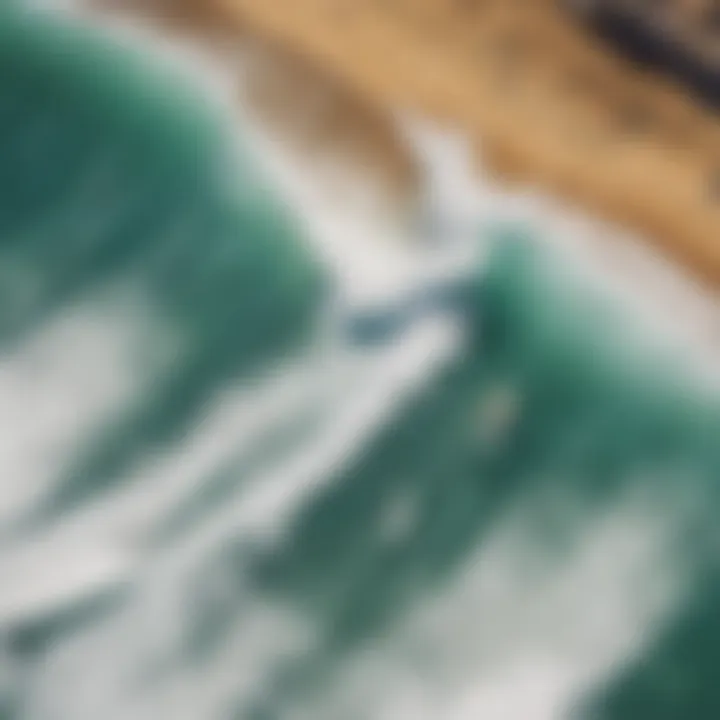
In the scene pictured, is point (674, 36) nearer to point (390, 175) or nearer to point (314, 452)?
point (390, 175)

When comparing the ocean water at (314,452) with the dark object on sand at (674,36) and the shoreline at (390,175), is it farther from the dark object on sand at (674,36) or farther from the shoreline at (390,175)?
the dark object on sand at (674,36)

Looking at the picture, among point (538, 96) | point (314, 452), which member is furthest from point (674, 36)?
point (314, 452)

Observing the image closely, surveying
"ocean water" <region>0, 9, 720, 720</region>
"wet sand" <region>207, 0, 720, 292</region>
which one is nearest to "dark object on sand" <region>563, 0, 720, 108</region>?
"wet sand" <region>207, 0, 720, 292</region>

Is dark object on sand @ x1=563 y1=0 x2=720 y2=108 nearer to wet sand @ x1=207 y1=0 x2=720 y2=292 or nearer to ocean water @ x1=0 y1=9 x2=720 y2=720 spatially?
wet sand @ x1=207 y1=0 x2=720 y2=292

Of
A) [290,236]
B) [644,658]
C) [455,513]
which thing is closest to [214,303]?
[290,236]

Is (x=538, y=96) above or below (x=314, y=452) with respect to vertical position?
above
